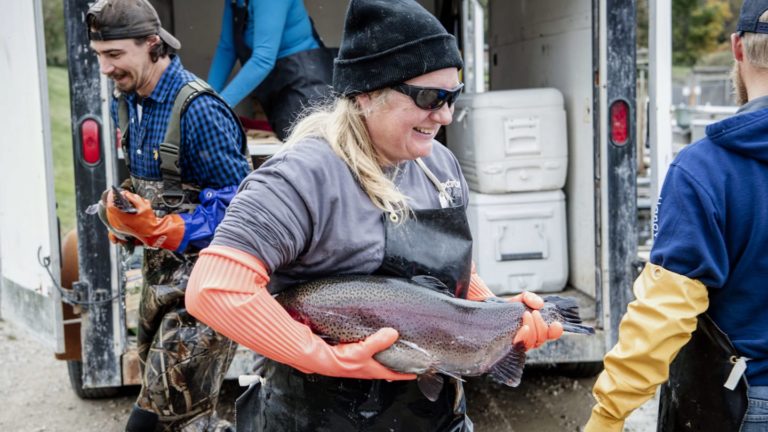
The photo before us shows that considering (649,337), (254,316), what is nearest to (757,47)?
(649,337)

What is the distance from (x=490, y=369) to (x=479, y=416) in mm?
2806

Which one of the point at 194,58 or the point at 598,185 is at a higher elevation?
the point at 194,58

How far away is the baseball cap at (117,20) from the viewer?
3.42 metres

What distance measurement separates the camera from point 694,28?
3478 cm

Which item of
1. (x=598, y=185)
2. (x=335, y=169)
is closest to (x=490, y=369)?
(x=335, y=169)

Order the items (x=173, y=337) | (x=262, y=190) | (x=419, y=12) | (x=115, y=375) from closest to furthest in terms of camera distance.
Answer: (x=262, y=190) → (x=419, y=12) → (x=173, y=337) → (x=115, y=375)

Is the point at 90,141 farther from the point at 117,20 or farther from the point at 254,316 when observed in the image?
the point at 254,316

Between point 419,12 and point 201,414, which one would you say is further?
point 201,414

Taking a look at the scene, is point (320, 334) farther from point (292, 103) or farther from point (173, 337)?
point (292, 103)

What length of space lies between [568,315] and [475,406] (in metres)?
2.80

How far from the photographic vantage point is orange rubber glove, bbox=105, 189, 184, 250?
3.35m

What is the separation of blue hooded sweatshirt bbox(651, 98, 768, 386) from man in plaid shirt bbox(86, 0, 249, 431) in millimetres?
1774

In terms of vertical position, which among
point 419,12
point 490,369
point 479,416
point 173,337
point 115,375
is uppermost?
point 419,12

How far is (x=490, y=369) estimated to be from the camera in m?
2.18
